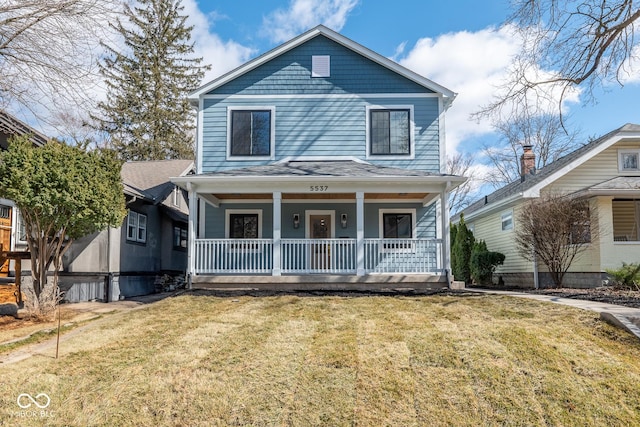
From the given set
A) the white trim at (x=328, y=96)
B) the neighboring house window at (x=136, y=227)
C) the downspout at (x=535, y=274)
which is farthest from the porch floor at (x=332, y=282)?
A: the white trim at (x=328, y=96)

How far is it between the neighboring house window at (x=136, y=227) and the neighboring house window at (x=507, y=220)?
1211cm

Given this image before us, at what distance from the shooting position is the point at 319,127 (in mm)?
13562

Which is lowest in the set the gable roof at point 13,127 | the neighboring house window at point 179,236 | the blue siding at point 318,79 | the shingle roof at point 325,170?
the neighboring house window at point 179,236

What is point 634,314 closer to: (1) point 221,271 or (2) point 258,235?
(1) point 221,271

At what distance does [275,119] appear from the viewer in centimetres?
1352

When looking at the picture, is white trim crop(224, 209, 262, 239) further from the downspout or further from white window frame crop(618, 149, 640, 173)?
white window frame crop(618, 149, 640, 173)

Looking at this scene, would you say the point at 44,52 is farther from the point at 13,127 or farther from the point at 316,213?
the point at 316,213

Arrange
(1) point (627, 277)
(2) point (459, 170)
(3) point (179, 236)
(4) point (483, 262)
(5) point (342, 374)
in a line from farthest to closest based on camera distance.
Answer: (2) point (459, 170) < (3) point (179, 236) < (4) point (483, 262) < (1) point (627, 277) < (5) point (342, 374)

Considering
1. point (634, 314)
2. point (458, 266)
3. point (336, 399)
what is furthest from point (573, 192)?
point (336, 399)

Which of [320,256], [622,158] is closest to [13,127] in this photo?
[320,256]

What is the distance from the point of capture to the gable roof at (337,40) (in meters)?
13.3

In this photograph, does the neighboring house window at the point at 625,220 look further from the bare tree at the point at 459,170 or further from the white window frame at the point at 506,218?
Answer: the bare tree at the point at 459,170

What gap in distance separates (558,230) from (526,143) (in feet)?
63.2

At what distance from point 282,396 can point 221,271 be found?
23.6 ft
